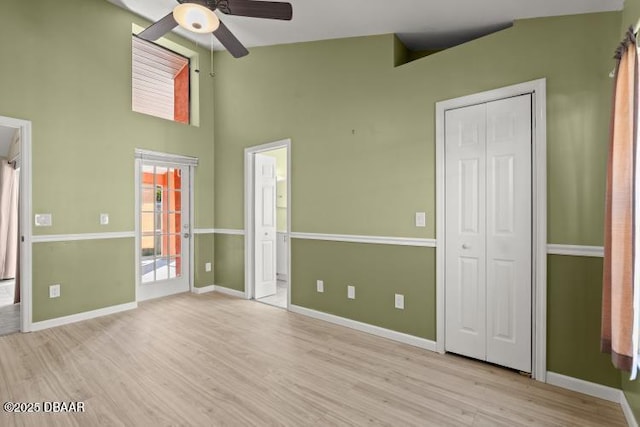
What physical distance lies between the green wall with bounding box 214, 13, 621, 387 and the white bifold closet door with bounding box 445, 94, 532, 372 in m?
0.16

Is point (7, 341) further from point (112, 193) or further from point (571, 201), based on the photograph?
point (571, 201)

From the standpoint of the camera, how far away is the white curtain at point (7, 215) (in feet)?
17.9

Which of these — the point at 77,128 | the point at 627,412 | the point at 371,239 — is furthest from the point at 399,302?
the point at 77,128

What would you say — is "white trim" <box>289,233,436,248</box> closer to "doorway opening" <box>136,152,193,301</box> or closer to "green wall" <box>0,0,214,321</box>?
"doorway opening" <box>136,152,193,301</box>

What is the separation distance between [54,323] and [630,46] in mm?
5261

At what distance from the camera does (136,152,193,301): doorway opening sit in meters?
4.48

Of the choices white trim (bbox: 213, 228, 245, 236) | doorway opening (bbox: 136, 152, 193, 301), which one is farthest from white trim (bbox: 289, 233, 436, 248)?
doorway opening (bbox: 136, 152, 193, 301)

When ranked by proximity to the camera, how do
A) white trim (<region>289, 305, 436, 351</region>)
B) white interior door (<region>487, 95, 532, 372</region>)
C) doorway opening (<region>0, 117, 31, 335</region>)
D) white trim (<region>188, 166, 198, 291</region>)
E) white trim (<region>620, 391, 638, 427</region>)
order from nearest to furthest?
white trim (<region>620, 391, 638, 427</region>), white interior door (<region>487, 95, 532, 372</region>), white trim (<region>289, 305, 436, 351</region>), doorway opening (<region>0, 117, 31, 335</region>), white trim (<region>188, 166, 198, 291</region>)

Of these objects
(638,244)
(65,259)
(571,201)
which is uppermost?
(571,201)

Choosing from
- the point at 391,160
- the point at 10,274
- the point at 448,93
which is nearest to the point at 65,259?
the point at 10,274

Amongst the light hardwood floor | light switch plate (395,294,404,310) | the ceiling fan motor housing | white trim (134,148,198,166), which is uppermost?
the ceiling fan motor housing

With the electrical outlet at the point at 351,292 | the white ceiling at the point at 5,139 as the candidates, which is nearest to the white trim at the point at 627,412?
the electrical outlet at the point at 351,292

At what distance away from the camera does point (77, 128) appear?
372 cm

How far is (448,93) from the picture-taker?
2.89m
